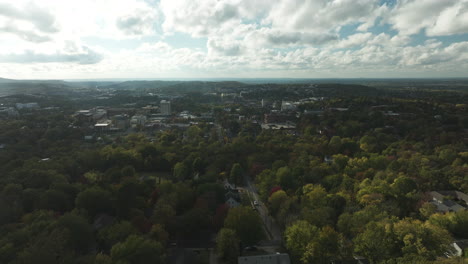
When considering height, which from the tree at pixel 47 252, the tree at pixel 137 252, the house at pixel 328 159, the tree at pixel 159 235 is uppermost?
the tree at pixel 47 252

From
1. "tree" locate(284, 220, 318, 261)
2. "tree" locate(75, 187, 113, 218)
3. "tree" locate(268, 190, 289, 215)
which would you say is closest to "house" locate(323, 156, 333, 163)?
"tree" locate(268, 190, 289, 215)

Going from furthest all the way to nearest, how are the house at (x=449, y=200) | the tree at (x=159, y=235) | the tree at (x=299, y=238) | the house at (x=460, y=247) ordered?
the house at (x=449, y=200), the tree at (x=159, y=235), the house at (x=460, y=247), the tree at (x=299, y=238)

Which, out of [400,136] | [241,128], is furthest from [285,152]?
[400,136]

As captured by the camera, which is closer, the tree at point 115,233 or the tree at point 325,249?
the tree at point 325,249

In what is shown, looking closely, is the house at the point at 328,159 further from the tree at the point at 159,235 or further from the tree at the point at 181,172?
the tree at the point at 159,235

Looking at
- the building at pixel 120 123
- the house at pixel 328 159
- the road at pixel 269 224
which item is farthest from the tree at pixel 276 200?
the building at pixel 120 123

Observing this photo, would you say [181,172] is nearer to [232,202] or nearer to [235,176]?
[235,176]
